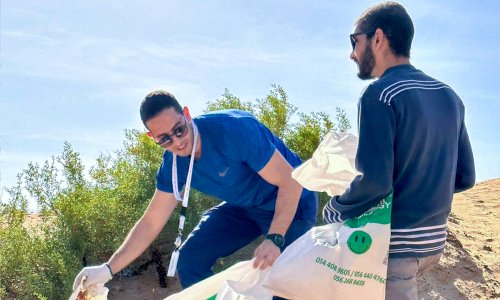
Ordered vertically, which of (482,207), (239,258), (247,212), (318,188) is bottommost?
(482,207)

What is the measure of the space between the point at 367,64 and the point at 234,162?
1.16 metres

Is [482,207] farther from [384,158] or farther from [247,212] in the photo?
[384,158]

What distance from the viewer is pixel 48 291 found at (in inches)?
235

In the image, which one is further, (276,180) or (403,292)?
(276,180)

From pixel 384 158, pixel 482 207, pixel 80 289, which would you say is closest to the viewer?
pixel 384 158

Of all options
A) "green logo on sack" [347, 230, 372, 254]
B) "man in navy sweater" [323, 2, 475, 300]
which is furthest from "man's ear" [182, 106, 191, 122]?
"green logo on sack" [347, 230, 372, 254]

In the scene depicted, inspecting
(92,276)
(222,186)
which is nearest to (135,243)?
(92,276)

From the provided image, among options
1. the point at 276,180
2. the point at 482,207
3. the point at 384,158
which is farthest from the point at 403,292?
the point at 482,207

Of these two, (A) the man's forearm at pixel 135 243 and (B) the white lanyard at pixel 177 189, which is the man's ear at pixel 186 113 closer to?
(B) the white lanyard at pixel 177 189

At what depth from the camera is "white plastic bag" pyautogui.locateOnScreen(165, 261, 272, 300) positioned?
3.43 meters

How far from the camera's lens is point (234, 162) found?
3.89 meters

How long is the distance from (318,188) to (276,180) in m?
0.56

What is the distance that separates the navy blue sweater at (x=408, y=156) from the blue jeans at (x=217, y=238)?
1190 mm

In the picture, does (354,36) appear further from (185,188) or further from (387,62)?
(185,188)
